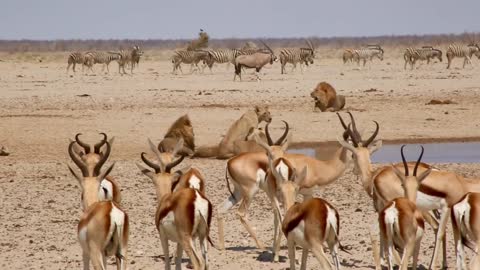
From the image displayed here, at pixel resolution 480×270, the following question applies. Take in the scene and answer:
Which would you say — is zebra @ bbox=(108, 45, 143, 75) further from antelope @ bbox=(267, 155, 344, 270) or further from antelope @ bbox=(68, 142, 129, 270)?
antelope @ bbox=(68, 142, 129, 270)

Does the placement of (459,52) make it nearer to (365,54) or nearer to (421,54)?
(421,54)

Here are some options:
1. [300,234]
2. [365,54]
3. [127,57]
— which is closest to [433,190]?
[300,234]

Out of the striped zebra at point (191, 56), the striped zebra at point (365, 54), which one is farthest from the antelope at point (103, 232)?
the striped zebra at point (365, 54)

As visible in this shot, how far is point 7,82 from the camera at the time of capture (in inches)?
1398

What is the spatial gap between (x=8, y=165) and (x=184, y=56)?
30108 mm

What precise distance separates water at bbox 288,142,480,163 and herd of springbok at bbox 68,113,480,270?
6.49 meters

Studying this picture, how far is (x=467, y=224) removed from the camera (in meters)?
9.45

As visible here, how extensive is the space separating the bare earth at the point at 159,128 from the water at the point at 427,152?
0.86 meters

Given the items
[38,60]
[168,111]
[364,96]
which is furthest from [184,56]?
[168,111]

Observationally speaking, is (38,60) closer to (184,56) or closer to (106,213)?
(184,56)

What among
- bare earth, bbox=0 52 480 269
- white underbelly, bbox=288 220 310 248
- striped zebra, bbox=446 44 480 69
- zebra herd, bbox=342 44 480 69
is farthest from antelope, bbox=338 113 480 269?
striped zebra, bbox=446 44 480 69

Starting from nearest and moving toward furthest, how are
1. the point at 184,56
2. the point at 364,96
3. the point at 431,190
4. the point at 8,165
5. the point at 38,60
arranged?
the point at 431,190 < the point at 8,165 < the point at 364,96 < the point at 184,56 < the point at 38,60

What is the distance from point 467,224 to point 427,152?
10157mm

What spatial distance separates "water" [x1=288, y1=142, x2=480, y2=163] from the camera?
1838 cm
